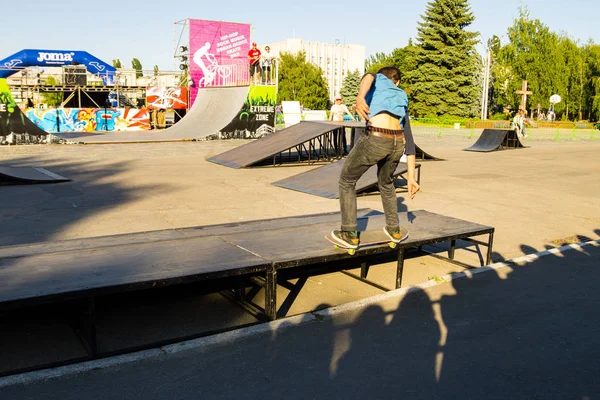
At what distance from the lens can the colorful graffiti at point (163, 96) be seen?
3725cm

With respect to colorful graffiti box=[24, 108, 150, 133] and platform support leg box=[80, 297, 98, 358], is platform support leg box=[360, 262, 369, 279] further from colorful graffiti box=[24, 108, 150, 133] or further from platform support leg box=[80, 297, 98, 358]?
colorful graffiti box=[24, 108, 150, 133]

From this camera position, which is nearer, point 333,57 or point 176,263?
point 176,263

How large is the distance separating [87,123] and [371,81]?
31.9 m

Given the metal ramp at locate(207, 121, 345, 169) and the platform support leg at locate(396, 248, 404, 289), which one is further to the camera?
the metal ramp at locate(207, 121, 345, 169)

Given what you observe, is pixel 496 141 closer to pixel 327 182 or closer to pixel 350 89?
pixel 327 182

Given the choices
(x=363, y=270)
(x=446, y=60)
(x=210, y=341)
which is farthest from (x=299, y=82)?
(x=210, y=341)

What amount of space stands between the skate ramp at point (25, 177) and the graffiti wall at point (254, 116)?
14157mm

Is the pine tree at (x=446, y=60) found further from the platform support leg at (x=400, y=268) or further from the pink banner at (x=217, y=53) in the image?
the platform support leg at (x=400, y=268)

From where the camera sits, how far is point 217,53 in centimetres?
3922

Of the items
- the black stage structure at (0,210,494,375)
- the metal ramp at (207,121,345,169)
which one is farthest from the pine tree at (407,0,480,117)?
the black stage structure at (0,210,494,375)

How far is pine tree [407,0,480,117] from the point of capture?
56781 millimetres

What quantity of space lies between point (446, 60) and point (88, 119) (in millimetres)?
37127

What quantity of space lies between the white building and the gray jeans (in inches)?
5475

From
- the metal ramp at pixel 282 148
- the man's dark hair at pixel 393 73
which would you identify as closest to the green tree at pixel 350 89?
the metal ramp at pixel 282 148
